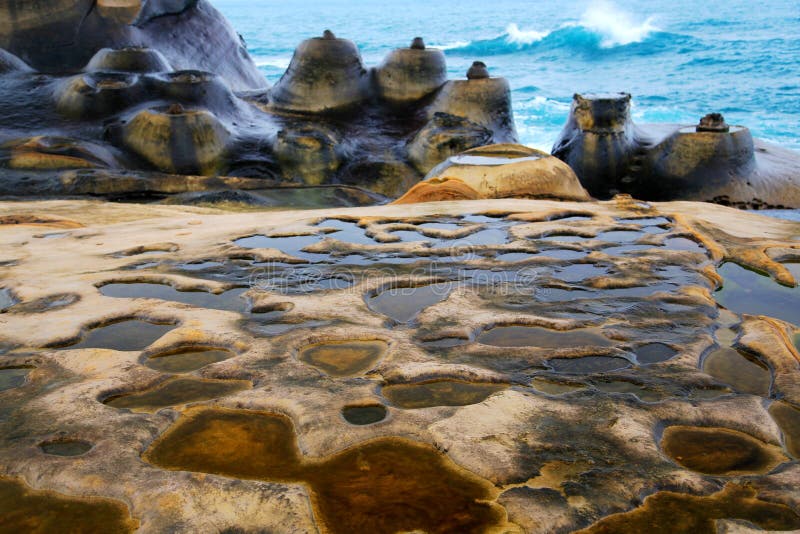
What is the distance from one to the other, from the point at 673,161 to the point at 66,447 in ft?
24.4

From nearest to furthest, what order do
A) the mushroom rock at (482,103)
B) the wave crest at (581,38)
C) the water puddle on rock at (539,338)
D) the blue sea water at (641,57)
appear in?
1. the water puddle on rock at (539,338)
2. the mushroom rock at (482,103)
3. the blue sea water at (641,57)
4. the wave crest at (581,38)

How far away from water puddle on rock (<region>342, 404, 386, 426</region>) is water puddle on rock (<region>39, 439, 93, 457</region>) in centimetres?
49

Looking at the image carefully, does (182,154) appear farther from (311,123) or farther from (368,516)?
(368,516)

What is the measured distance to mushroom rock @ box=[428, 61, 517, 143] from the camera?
8.83 metres

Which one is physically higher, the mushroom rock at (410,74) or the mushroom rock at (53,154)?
the mushroom rock at (410,74)

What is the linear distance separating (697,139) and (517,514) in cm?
723

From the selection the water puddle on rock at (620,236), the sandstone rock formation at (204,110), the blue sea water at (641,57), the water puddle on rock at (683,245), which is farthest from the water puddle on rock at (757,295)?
the blue sea water at (641,57)

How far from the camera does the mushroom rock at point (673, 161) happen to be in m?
7.30

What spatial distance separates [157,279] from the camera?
235cm

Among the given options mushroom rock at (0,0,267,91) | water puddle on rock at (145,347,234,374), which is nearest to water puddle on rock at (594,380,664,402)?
water puddle on rock at (145,347,234,374)

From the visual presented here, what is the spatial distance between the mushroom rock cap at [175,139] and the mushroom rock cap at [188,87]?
0.49 metres

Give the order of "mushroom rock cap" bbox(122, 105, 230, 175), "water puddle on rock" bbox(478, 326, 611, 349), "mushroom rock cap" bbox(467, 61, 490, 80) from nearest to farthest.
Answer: "water puddle on rock" bbox(478, 326, 611, 349) → "mushroom rock cap" bbox(122, 105, 230, 175) → "mushroom rock cap" bbox(467, 61, 490, 80)

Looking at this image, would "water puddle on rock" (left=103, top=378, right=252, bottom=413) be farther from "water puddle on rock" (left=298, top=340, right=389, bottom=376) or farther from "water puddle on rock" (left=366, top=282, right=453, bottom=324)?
"water puddle on rock" (left=366, top=282, right=453, bottom=324)

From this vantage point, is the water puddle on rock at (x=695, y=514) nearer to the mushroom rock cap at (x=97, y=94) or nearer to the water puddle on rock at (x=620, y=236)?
the water puddle on rock at (x=620, y=236)
